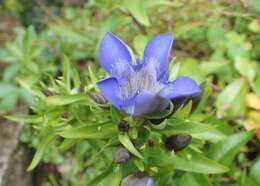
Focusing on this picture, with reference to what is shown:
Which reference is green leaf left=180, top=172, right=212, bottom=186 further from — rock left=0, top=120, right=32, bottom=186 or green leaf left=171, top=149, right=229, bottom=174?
rock left=0, top=120, right=32, bottom=186

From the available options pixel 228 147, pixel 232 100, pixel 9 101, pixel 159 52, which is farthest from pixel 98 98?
pixel 9 101

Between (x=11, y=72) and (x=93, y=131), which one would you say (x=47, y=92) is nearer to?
(x=93, y=131)

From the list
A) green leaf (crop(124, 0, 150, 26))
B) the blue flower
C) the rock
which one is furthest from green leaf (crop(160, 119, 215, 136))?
the rock

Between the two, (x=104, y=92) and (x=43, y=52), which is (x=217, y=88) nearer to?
(x=43, y=52)

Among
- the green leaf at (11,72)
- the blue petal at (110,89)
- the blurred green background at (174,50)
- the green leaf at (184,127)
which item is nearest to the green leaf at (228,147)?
the blurred green background at (174,50)

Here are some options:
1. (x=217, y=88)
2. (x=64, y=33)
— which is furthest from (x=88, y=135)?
(x=64, y=33)
